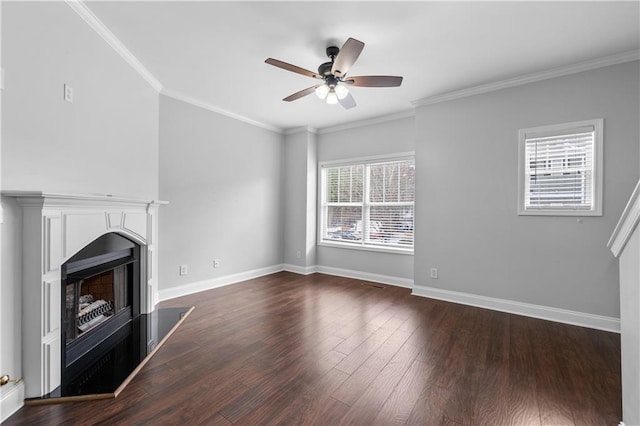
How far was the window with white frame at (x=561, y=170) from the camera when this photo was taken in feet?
9.62

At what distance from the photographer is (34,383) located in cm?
175

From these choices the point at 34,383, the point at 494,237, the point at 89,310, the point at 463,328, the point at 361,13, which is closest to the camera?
the point at 34,383

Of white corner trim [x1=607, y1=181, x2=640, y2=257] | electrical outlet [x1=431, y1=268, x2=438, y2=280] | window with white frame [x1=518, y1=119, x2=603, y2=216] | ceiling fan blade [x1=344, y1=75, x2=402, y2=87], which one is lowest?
electrical outlet [x1=431, y1=268, x2=438, y2=280]


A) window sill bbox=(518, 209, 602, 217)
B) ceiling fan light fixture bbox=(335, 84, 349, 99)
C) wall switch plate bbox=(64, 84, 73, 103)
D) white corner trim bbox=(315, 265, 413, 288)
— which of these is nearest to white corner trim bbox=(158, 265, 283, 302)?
white corner trim bbox=(315, 265, 413, 288)

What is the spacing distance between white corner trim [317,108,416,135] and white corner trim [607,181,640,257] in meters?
3.30

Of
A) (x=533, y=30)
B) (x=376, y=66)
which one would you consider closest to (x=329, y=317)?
(x=376, y=66)

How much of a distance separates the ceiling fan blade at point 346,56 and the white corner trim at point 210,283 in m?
3.33

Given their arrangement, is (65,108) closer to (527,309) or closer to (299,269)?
(299,269)

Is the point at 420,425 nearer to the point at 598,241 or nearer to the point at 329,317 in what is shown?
the point at 329,317

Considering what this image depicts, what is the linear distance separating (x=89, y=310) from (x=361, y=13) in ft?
11.1

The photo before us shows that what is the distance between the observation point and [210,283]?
4207 mm

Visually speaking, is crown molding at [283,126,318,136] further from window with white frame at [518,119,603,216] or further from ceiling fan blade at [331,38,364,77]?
window with white frame at [518,119,603,216]

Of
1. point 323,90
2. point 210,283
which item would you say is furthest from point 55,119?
point 210,283

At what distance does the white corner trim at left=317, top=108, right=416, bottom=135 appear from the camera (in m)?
4.45
